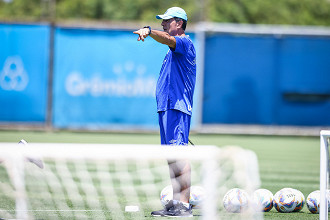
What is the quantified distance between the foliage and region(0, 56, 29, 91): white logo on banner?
25.9 m

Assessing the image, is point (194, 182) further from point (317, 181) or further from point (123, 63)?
point (123, 63)

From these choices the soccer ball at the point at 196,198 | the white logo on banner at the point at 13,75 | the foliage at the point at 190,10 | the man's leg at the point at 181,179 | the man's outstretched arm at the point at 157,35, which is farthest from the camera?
the foliage at the point at 190,10

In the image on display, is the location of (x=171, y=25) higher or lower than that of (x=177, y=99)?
higher

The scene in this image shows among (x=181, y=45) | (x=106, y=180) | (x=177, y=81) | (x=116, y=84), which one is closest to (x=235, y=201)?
(x=177, y=81)

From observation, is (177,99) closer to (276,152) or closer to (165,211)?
(165,211)

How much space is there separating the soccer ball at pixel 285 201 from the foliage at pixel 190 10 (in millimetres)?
37530

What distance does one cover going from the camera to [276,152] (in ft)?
51.8

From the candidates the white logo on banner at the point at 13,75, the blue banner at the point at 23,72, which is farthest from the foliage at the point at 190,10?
the white logo on banner at the point at 13,75

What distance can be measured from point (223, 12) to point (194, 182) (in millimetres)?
42270

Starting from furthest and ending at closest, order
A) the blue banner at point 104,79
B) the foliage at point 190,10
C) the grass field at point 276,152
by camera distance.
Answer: the foliage at point 190,10
the blue banner at point 104,79
the grass field at point 276,152

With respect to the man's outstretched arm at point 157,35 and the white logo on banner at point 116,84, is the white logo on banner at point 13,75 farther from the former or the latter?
the man's outstretched arm at point 157,35

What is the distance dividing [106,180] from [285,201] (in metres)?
3.68

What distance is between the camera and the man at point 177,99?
668 cm

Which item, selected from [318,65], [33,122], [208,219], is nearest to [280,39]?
[318,65]
